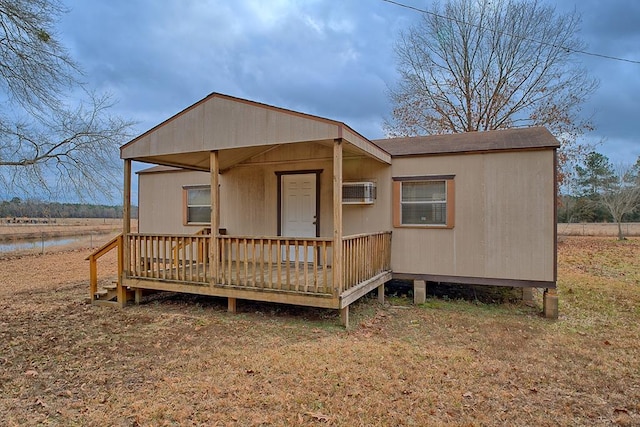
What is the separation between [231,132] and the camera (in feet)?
18.5

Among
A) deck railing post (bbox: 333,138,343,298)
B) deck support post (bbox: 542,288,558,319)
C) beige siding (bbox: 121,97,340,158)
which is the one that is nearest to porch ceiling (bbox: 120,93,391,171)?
beige siding (bbox: 121,97,340,158)

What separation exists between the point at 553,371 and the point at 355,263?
2670 mm

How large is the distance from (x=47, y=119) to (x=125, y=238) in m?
6.14

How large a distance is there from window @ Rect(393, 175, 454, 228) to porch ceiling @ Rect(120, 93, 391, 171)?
742mm

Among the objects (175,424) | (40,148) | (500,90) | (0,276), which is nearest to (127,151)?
(175,424)

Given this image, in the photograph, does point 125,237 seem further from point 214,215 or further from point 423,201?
point 423,201

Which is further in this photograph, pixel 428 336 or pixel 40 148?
pixel 40 148

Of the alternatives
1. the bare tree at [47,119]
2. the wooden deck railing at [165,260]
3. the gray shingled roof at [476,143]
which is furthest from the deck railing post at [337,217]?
the bare tree at [47,119]

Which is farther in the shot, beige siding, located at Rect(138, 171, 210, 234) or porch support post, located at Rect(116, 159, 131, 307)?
beige siding, located at Rect(138, 171, 210, 234)

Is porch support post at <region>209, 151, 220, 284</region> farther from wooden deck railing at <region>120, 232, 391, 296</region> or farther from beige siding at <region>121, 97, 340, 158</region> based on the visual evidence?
beige siding at <region>121, 97, 340, 158</region>

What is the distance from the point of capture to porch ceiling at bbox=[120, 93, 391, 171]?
5094 mm

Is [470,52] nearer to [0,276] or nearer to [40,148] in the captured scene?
[40,148]

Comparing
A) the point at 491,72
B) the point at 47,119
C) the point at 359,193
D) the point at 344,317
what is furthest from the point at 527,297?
Result: the point at 491,72

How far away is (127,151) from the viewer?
6.40 m
